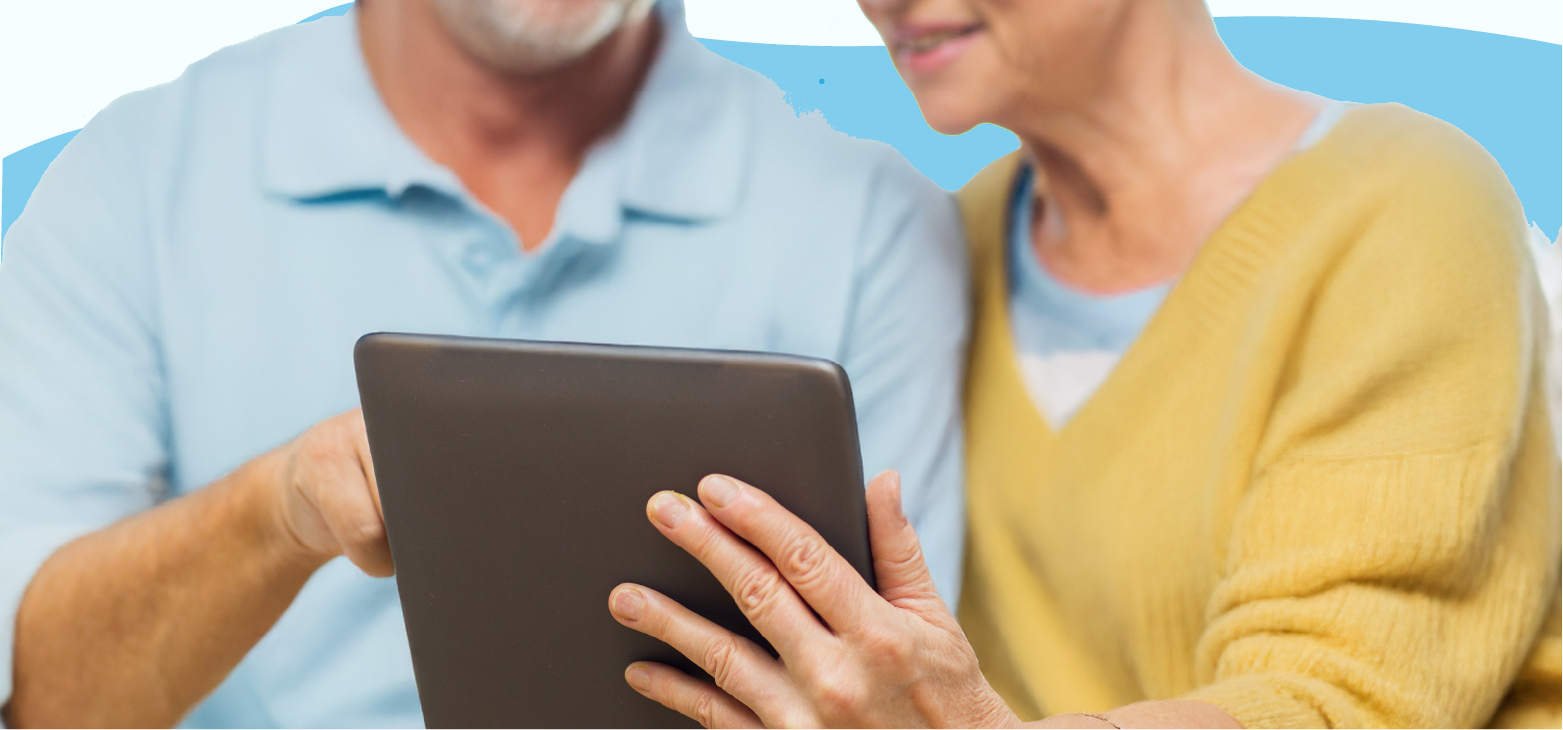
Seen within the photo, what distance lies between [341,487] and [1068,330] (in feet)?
1.75

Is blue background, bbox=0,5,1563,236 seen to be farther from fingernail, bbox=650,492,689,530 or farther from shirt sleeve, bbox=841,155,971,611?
fingernail, bbox=650,492,689,530

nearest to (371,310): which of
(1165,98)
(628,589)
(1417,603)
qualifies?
(628,589)

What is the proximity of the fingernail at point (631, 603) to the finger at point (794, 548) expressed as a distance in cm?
8

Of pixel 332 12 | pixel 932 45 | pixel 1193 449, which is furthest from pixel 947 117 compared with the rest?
pixel 332 12

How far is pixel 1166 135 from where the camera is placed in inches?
36.1

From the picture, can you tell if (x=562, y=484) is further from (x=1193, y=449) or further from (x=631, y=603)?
(x=1193, y=449)

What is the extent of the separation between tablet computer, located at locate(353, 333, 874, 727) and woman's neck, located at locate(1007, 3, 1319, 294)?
0.38 meters

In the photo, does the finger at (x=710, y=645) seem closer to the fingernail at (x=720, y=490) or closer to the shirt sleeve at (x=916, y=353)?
the fingernail at (x=720, y=490)

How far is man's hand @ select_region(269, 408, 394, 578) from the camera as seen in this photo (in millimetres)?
813

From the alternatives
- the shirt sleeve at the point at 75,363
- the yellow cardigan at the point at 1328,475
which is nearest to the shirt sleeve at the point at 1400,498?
the yellow cardigan at the point at 1328,475

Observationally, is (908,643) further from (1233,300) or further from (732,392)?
(1233,300)

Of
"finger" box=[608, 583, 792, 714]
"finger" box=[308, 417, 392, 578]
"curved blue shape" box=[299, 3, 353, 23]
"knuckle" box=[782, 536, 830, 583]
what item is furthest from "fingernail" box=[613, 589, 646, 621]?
"curved blue shape" box=[299, 3, 353, 23]

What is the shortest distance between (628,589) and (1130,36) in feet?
1.75

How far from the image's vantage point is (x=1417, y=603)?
80cm
